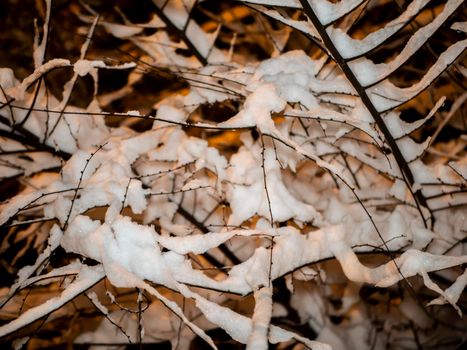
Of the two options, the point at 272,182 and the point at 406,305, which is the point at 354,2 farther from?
the point at 406,305

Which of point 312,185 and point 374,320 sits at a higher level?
point 312,185

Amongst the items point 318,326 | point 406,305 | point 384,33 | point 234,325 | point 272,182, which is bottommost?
point 318,326

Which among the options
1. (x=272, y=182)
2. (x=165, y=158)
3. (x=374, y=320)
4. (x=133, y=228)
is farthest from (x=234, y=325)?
(x=374, y=320)

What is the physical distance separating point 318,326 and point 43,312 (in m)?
1.39

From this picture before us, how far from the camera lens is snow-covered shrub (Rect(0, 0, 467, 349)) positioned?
1.09m

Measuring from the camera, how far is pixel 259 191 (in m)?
1.48

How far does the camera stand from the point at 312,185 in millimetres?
1904

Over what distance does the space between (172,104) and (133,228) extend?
756mm

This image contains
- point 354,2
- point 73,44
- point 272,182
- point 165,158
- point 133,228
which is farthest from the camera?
point 73,44

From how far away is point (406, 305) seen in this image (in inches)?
77.0

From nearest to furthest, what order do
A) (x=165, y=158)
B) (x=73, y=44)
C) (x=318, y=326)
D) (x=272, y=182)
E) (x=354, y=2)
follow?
(x=354, y=2) < (x=272, y=182) < (x=165, y=158) < (x=318, y=326) < (x=73, y=44)

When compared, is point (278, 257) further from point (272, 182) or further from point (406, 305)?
point (406, 305)

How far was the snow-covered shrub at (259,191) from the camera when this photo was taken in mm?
1094

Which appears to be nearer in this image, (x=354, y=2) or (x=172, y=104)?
(x=354, y=2)
